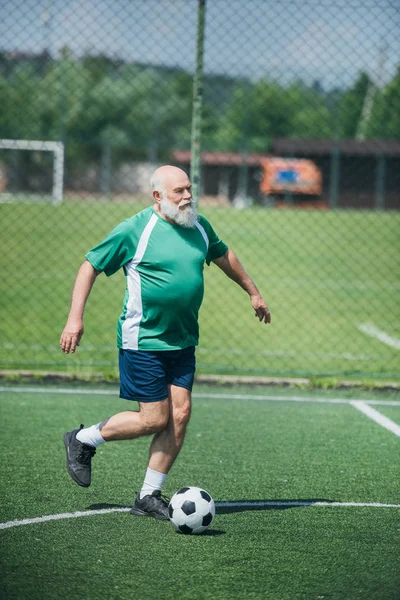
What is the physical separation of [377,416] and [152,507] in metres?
3.23

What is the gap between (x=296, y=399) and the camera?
319 inches

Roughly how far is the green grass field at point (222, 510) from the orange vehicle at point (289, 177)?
13309 millimetres

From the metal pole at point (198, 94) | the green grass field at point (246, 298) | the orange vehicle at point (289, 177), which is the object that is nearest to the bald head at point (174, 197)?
the metal pole at point (198, 94)

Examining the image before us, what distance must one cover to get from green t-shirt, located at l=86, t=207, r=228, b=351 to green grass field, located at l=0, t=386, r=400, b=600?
99 cm

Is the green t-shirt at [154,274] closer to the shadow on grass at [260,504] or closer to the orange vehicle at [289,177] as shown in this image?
the shadow on grass at [260,504]

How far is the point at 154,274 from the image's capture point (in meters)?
4.63

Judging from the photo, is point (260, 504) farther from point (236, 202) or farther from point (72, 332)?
point (236, 202)

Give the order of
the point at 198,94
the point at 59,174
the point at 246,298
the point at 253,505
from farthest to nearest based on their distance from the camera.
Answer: the point at 59,174
the point at 246,298
the point at 198,94
the point at 253,505

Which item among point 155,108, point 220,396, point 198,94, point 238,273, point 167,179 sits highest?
point 155,108

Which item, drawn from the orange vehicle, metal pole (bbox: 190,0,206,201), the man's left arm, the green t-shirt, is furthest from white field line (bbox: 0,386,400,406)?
the orange vehicle

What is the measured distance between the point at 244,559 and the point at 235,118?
17847 mm

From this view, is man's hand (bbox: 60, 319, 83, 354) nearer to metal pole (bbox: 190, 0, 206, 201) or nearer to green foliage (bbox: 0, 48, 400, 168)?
metal pole (bbox: 190, 0, 206, 201)

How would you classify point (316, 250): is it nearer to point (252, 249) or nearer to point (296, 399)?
point (252, 249)

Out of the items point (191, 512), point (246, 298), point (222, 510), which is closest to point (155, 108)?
point (246, 298)
